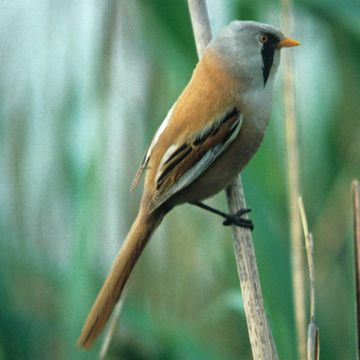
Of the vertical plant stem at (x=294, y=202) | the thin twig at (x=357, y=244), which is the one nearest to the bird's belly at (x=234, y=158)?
the vertical plant stem at (x=294, y=202)

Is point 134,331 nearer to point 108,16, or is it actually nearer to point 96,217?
point 96,217

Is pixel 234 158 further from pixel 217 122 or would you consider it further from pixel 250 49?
pixel 250 49

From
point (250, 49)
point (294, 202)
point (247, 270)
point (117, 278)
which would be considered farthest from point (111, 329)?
point (250, 49)

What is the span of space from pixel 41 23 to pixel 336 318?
3.53 feet

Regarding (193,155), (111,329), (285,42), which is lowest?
(111,329)

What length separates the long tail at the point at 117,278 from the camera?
1.48m

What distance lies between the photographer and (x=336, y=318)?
1999mm

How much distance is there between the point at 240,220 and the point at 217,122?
0.22 m

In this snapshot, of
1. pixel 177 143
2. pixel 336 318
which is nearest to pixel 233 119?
pixel 177 143

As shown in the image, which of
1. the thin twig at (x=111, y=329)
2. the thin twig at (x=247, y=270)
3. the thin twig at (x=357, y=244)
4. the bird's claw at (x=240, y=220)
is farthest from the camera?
the bird's claw at (x=240, y=220)

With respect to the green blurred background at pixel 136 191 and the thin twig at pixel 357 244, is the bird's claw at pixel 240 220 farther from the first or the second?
the thin twig at pixel 357 244

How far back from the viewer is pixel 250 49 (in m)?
1.69

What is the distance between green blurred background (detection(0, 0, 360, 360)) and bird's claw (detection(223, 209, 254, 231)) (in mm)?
67

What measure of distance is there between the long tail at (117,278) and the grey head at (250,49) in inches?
14.3
